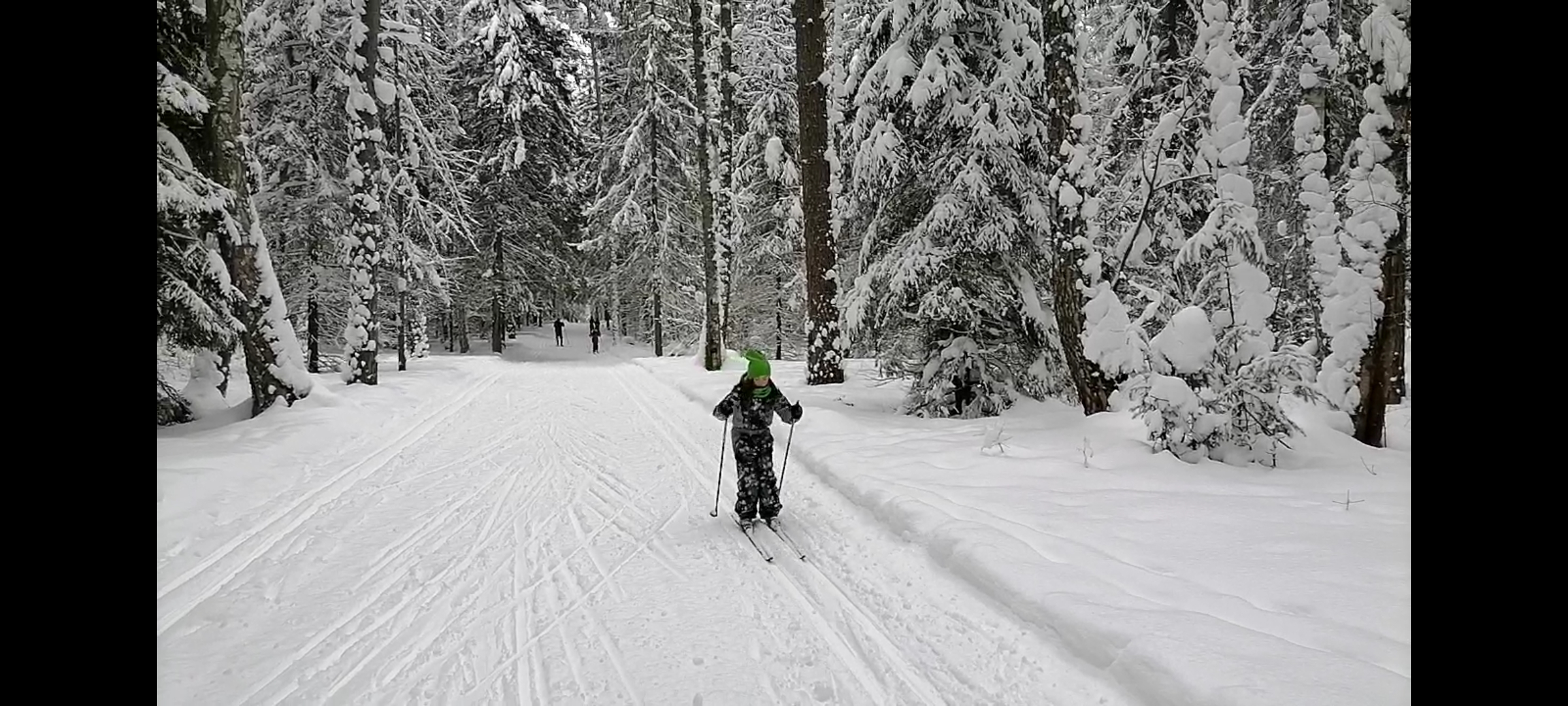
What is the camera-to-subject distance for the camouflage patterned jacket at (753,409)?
7031 mm

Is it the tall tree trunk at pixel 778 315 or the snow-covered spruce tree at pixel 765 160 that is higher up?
the snow-covered spruce tree at pixel 765 160

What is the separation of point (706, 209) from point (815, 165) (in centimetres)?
762

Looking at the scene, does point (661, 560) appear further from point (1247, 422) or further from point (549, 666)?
point (1247, 422)

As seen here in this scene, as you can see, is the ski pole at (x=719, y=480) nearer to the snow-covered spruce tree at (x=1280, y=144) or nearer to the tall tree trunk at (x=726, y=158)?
the snow-covered spruce tree at (x=1280, y=144)

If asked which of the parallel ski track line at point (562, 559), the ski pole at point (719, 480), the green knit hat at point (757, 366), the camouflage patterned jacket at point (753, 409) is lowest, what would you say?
the parallel ski track line at point (562, 559)

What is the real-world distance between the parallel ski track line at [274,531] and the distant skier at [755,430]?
3.63 meters

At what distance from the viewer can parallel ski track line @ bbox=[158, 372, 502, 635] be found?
193 inches

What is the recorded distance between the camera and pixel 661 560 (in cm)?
579

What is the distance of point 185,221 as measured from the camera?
30.0 ft

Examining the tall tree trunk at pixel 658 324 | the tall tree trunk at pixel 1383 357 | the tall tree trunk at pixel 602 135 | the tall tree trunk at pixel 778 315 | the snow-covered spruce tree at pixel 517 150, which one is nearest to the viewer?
the tall tree trunk at pixel 1383 357

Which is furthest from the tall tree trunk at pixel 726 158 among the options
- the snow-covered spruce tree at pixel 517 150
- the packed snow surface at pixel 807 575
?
the packed snow surface at pixel 807 575
